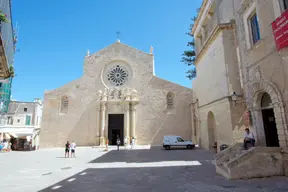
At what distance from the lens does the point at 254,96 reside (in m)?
7.93

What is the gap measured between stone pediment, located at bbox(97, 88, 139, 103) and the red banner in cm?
1700

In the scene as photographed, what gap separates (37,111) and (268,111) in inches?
1392

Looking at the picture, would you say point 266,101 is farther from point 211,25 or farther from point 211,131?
point 211,25

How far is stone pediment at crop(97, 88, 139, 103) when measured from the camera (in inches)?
880

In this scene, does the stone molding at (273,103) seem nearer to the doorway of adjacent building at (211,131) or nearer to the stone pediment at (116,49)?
the doorway of adjacent building at (211,131)

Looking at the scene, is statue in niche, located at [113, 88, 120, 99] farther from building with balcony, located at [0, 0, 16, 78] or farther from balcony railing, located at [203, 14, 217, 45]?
building with balcony, located at [0, 0, 16, 78]

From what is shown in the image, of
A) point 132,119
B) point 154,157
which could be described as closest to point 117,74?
point 132,119

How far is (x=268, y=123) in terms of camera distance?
780 cm

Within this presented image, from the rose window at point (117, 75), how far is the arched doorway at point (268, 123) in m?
17.8

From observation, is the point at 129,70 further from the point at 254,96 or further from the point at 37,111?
the point at 37,111

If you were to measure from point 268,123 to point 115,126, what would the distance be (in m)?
17.5

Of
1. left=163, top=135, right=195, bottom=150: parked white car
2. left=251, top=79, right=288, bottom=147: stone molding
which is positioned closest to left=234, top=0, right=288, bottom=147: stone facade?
left=251, top=79, right=288, bottom=147: stone molding

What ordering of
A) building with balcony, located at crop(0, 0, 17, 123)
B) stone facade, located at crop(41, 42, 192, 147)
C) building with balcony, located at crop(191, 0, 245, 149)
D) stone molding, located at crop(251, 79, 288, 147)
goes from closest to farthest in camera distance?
1. stone molding, located at crop(251, 79, 288, 147)
2. building with balcony, located at crop(0, 0, 17, 123)
3. building with balcony, located at crop(191, 0, 245, 149)
4. stone facade, located at crop(41, 42, 192, 147)

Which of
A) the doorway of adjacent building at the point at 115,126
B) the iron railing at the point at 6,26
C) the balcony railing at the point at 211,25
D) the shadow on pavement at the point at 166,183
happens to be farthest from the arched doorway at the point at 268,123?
the doorway of adjacent building at the point at 115,126
